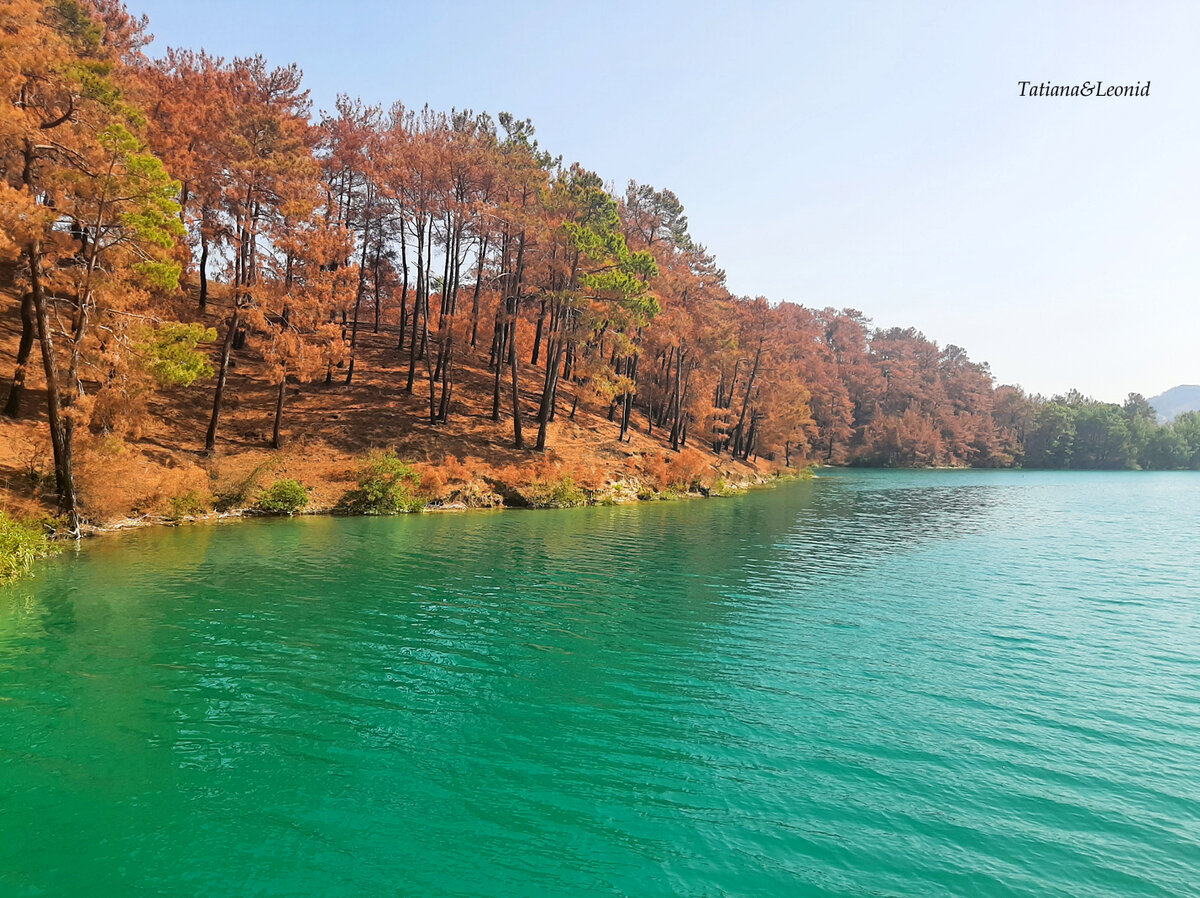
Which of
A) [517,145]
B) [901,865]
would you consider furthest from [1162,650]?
[517,145]

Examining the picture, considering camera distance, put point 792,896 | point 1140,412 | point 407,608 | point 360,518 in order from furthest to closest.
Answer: point 1140,412 → point 360,518 → point 407,608 → point 792,896

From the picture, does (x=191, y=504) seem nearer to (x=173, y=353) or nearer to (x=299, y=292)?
(x=173, y=353)

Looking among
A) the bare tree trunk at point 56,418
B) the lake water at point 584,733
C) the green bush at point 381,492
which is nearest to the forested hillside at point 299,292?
the bare tree trunk at point 56,418

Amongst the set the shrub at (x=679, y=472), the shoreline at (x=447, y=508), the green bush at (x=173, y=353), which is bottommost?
the shoreline at (x=447, y=508)

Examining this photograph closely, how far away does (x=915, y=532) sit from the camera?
28219mm

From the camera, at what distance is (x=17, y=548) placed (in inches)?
589

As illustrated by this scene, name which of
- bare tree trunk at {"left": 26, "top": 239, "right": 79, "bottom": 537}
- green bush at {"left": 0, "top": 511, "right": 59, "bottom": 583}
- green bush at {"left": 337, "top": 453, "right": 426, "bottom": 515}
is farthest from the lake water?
green bush at {"left": 337, "top": 453, "right": 426, "bottom": 515}

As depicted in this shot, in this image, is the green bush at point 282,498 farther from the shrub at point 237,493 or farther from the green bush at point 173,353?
the green bush at point 173,353

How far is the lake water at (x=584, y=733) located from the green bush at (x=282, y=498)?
8.77 m

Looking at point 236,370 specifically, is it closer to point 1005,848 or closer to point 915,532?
point 915,532

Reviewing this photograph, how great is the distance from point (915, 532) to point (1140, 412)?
138 metres

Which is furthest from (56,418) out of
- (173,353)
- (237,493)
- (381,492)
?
(381,492)

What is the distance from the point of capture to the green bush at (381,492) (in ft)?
92.2

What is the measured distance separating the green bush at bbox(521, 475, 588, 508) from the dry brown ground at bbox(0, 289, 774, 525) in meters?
0.63
